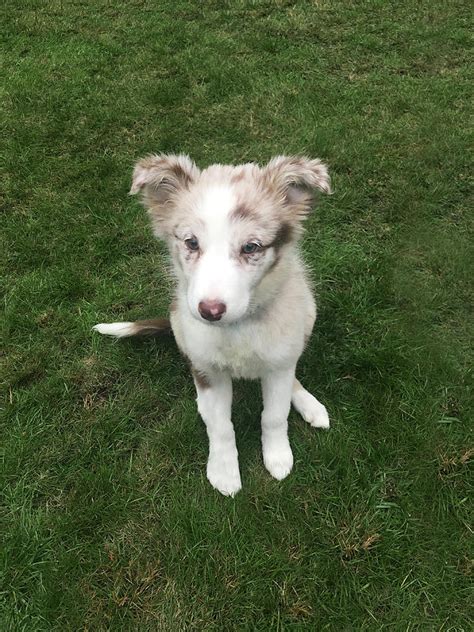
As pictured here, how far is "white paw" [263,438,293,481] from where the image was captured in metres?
A: 2.76

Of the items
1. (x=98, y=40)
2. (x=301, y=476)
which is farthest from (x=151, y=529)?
(x=98, y=40)

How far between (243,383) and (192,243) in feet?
4.29

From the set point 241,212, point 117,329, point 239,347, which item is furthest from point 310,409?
point 241,212

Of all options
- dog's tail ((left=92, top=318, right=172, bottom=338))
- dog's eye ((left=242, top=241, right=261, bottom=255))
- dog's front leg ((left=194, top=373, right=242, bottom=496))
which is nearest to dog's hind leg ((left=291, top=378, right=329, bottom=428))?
dog's front leg ((left=194, top=373, right=242, bottom=496))

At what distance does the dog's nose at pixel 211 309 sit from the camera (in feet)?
6.19

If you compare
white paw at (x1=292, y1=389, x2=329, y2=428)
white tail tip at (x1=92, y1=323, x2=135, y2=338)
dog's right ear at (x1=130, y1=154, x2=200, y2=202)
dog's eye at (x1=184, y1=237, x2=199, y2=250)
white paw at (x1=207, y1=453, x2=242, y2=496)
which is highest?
dog's right ear at (x1=130, y1=154, x2=200, y2=202)

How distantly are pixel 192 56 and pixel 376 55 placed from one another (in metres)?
1.98

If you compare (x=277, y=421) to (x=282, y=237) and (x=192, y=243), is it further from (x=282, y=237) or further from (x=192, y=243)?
(x=192, y=243)

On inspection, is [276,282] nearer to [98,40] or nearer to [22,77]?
[22,77]

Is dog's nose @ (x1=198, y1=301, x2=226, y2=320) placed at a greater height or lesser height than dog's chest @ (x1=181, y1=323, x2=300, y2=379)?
greater

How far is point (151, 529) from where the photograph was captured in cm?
264

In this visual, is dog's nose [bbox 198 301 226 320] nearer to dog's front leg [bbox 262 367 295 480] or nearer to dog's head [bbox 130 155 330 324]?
dog's head [bbox 130 155 330 324]

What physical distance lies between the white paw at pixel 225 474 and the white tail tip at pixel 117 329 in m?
0.96

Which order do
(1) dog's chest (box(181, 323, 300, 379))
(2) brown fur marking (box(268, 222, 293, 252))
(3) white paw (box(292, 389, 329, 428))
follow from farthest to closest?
1. (3) white paw (box(292, 389, 329, 428))
2. (1) dog's chest (box(181, 323, 300, 379))
3. (2) brown fur marking (box(268, 222, 293, 252))
